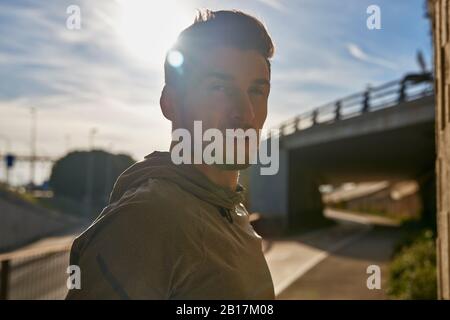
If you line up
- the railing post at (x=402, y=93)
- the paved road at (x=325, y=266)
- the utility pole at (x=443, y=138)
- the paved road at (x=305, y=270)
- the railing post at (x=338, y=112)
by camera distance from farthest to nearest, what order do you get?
the railing post at (x=338, y=112)
the railing post at (x=402, y=93)
the paved road at (x=325, y=266)
the paved road at (x=305, y=270)
the utility pole at (x=443, y=138)

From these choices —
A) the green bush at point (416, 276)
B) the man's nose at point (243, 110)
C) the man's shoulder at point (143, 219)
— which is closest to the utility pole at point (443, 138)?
the man's nose at point (243, 110)

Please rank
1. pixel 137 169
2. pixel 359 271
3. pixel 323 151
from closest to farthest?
pixel 137 169 → pixel 359 271 → pixel 323 151

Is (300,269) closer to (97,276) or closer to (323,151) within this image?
(97,276)

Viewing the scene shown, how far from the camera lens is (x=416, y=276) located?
30.7 feet

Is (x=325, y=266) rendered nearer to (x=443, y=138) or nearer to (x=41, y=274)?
(x=41, y=274)

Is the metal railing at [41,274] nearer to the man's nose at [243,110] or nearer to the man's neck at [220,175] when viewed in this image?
the man's neck at [220,175]

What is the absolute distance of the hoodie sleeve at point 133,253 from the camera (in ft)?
3.23

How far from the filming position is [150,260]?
100 cm

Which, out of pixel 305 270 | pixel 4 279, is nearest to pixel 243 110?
pixel 4 279

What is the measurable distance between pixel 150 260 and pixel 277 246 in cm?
1933

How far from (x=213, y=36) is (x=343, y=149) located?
25761mm

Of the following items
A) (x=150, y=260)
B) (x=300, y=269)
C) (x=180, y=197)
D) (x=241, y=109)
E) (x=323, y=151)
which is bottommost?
(x=300, y=269)

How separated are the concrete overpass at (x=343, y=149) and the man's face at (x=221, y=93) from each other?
57.8 feet

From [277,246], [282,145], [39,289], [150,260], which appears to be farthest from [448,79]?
[282,145]
